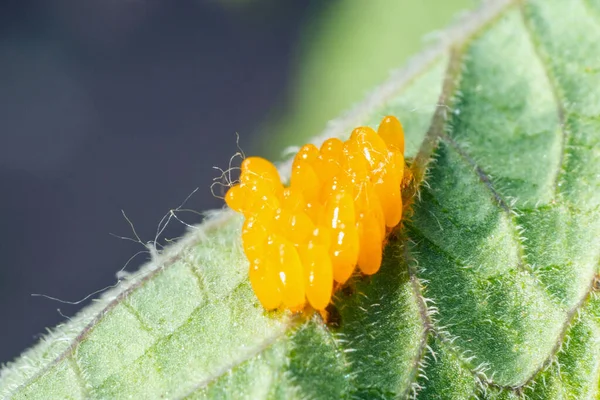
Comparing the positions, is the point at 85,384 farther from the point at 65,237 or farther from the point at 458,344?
the point at 65,237

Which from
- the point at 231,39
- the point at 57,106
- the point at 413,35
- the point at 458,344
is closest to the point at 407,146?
the point at 458,344

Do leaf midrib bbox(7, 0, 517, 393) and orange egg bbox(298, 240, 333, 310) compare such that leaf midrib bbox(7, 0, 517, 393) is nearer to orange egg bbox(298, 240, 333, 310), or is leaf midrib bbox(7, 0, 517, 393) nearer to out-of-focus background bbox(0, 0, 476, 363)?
orange egg bbox(298, 240, 333, 310)

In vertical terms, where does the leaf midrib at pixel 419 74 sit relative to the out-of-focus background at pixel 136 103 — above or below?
below

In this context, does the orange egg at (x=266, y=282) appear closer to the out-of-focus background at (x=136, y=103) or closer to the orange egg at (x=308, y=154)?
the orange egg at (x=308, y=154)

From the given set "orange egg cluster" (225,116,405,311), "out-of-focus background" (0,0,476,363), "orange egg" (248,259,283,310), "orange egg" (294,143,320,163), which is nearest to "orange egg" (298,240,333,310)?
"orange egg cluster" (225,116,405,311)

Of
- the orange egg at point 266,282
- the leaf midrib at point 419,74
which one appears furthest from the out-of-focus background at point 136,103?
the orange egg at point 266,282

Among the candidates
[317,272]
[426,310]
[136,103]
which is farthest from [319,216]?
[136,103]
